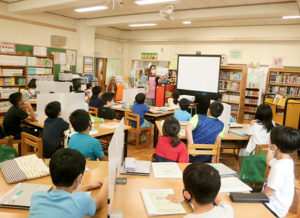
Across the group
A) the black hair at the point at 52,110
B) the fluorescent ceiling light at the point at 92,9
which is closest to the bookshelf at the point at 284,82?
the fluorescent ceiling light at the point at 92,9

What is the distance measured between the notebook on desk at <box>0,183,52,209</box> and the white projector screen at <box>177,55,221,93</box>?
5.66 metres

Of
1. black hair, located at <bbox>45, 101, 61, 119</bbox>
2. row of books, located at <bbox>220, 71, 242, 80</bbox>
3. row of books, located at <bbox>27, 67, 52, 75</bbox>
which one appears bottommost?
black hair, located at <bbox>45, 101, 61, 119</bbox>

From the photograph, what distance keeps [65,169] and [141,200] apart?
55cm

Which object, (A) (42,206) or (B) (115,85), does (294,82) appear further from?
(A) (42,206)

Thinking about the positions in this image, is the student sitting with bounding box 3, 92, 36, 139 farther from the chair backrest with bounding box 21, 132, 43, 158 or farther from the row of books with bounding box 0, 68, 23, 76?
the row of books with bounding box 0, 68, 23, 76

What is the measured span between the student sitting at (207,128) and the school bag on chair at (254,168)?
0.45 m

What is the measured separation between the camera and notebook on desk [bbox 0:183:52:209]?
1397mm

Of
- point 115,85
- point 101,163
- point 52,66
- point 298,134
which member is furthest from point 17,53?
point 298,134

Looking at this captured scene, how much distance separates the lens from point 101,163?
2080 mm

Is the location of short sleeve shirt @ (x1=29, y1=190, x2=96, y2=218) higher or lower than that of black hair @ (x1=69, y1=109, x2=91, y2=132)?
lower

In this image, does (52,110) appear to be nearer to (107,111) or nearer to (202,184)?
(107,111)

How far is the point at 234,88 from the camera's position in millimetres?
7422

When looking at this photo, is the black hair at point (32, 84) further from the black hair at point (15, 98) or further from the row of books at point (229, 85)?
the row of books at point (229, 85)

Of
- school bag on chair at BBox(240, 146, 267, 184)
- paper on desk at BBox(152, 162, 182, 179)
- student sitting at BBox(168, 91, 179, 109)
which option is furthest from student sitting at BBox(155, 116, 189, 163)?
student sitting at BBox(168, 91, 179, 109)
